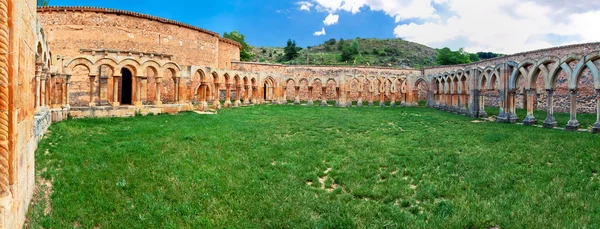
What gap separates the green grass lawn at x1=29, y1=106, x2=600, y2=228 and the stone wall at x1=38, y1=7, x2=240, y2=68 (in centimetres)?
1704

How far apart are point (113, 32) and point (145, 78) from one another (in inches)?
408

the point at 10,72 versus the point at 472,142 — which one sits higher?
the point at 10,72

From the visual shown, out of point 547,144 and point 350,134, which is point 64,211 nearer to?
point 350,134

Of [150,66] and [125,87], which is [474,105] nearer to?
[150,66]

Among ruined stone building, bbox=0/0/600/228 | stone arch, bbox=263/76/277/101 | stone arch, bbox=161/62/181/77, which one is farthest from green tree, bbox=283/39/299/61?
stone arch, bbox=161/62/181/77

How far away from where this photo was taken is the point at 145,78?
687 inches

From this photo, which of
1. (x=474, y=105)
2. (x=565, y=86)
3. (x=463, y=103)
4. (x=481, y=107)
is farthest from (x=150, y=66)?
(x=565, y=86)

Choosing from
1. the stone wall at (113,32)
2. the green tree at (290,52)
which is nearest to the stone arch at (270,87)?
the stone wall at (113,32)

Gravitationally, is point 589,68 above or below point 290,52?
below

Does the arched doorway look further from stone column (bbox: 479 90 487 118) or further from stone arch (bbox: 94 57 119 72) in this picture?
stone column (bbox: 479 90 487 118)

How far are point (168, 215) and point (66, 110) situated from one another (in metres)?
11.6

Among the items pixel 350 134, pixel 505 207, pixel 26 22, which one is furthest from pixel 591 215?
pixel 26 22

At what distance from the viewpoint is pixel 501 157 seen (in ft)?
27.0

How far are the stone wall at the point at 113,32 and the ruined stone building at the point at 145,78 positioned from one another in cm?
7
